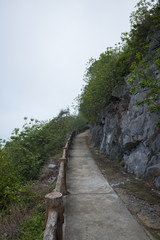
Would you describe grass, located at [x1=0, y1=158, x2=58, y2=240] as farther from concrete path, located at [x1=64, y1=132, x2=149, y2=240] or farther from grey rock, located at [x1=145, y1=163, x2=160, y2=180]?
grey rock, located at [x1=145, y1=163, x2=160, y2=180]

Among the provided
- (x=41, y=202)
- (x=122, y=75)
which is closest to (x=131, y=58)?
(x=122, y=75)

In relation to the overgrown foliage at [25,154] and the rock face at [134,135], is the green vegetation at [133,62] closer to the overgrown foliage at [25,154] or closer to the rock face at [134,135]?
the rock face at [134,135]

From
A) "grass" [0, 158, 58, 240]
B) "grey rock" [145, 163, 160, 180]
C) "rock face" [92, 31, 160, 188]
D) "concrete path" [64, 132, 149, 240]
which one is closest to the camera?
"concrete path" [64, 132, 149, 240]

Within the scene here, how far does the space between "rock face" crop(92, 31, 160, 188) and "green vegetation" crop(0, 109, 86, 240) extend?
4.22m

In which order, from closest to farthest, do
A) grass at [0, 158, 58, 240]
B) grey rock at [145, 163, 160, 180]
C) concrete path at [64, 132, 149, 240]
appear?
concrete path at [64, 132, 149, 240], grass at [0, 158, 58, 240], grey rock at [145, 163, 160, 180]

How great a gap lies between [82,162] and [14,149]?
4.66 meters

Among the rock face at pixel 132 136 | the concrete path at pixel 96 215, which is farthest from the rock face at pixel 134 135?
the concrete path at pixel 96 215

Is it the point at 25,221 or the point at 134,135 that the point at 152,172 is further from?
the point at 25,221

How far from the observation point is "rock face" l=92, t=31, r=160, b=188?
6832 mm

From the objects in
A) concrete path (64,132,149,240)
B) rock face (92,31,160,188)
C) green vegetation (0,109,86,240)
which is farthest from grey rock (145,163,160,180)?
green vegetation (0,109,86,240)

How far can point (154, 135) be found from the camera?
23.0ft

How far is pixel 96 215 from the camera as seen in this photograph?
467cm

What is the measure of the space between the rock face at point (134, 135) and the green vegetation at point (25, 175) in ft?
13.8

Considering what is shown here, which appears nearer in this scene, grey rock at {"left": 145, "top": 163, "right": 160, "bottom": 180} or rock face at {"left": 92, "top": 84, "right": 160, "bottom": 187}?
grey rock at {"left": 145, "top": 163, "right": 160, "bottom": 180}
